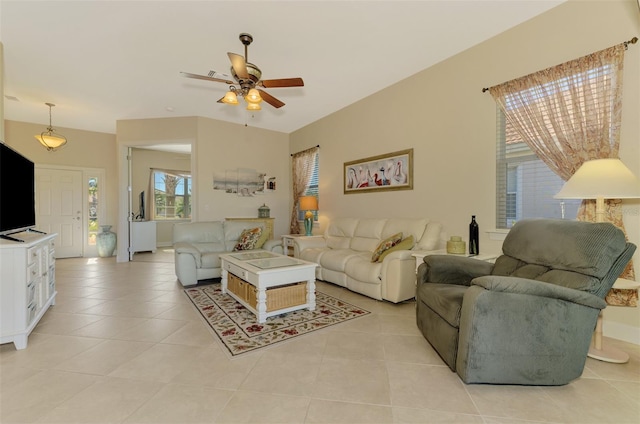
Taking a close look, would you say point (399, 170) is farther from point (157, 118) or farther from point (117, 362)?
point (157, 118)

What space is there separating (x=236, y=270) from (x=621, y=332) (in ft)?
11.8

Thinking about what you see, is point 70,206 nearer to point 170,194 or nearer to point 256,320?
point 170,194

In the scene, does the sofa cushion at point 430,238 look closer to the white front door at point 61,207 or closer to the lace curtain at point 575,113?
the lace curtain at point 575,113

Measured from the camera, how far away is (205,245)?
4.56m

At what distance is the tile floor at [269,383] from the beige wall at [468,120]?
147 cm

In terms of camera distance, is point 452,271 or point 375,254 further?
point 375,254

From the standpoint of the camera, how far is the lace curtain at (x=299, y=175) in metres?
6.19

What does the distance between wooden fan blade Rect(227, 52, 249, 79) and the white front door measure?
6.16 metres

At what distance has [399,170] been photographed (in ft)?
14.0

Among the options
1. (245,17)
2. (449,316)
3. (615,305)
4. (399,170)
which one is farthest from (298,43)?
(615,305)

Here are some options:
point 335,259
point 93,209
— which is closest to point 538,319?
point 335,259

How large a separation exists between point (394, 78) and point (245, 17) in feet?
7.37

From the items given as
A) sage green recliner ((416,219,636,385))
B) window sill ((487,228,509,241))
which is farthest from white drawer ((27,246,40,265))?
window sill ((487,228,509,241))

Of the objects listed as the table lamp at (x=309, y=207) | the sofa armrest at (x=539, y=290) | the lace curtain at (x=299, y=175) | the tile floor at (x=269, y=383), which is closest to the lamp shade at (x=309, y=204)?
the table lamp at (x=309, y=207)
